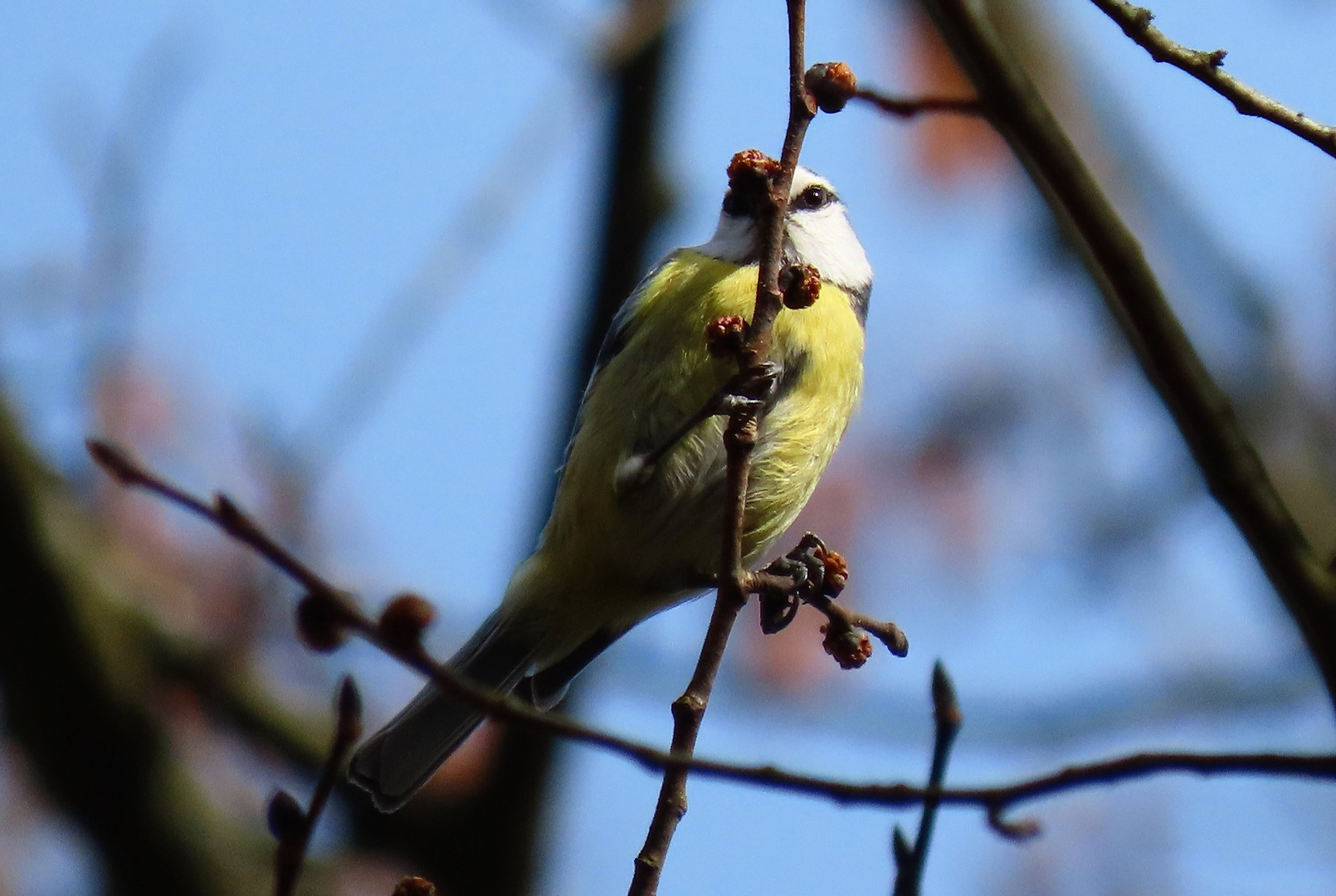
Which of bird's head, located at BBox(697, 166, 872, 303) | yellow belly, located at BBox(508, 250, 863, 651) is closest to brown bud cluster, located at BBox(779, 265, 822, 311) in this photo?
yellow belly, located at BBox(508, 250, 863, 651)

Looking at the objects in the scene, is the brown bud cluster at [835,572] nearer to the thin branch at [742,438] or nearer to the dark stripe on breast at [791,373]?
the thin branch at [742,438]

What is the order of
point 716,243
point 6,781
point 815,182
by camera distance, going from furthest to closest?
1. point 6,781
2. point 815,182
3. point 716,243

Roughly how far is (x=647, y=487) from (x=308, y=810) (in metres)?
1.75

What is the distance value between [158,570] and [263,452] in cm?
228

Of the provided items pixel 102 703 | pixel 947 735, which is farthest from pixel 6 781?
pixel 947 735

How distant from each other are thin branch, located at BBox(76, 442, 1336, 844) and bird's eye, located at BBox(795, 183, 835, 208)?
2.76 meters

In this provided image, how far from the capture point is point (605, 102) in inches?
169

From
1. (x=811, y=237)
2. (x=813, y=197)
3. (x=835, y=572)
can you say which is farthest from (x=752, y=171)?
(x=813, y=197)

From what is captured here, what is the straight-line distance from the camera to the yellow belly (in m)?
2.79

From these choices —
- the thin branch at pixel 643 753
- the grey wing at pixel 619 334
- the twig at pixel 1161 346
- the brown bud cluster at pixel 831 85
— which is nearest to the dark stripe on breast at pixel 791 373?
the grey wing at pixel 619 334

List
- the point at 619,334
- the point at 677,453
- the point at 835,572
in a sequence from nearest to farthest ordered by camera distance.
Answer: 1. the point at 835,572
2. the point at 677,453
3. the point at 619,334

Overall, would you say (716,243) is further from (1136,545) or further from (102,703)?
(1136,545)

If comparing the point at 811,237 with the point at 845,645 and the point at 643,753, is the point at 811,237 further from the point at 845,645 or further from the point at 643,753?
the point at 643,753

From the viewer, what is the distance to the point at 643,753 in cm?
106
